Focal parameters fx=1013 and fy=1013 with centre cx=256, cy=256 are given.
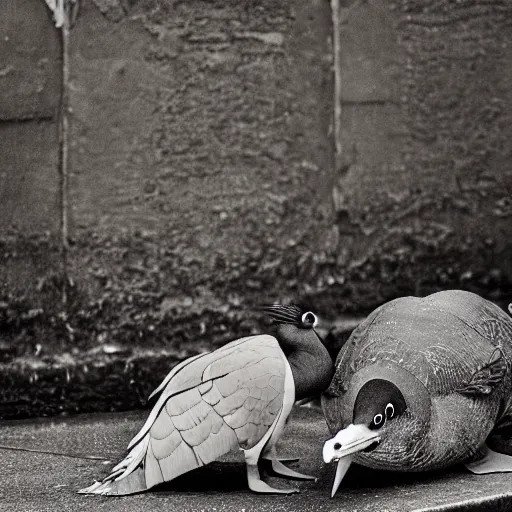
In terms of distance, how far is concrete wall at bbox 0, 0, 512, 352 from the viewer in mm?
3889

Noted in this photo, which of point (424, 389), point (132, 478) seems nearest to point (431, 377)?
point (424, 389)

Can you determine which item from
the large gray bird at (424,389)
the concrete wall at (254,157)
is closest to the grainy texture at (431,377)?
the large gray bird at (424,389)

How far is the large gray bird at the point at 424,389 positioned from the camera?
104 inches

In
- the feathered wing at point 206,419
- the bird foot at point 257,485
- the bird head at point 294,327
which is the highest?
the bird head at point 294,327

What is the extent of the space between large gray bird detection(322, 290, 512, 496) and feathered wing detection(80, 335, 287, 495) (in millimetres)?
242

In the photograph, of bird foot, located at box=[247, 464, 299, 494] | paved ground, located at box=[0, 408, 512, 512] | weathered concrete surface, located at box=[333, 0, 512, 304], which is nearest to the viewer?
paved ground, located at box=[0, 408, 512, 512]

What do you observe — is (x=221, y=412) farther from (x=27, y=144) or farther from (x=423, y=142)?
(x=423, y=142)

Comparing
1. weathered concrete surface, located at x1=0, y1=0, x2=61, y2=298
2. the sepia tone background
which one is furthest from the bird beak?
weathered concrete surface, located at x1=0, y1=0, x2=61, y2=298

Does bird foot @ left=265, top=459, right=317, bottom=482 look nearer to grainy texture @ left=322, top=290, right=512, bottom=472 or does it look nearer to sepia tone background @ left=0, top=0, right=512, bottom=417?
grainy texture @ left=322, top=290, right=512, bottom=472

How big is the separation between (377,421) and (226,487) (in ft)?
1.73

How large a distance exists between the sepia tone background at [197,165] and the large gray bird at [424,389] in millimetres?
926

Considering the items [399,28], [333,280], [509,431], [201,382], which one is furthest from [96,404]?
[399,28]

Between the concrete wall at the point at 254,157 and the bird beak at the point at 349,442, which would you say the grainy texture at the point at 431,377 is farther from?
the concrete wall at the point at 254,157

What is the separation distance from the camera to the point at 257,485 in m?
2.77
